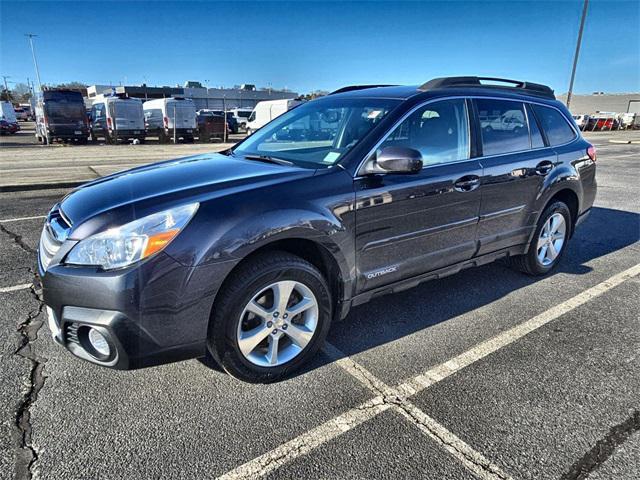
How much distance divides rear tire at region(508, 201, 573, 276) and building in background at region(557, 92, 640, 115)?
236 ft

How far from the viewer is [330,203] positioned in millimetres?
2719

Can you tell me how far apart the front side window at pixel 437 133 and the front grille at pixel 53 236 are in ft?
6.75

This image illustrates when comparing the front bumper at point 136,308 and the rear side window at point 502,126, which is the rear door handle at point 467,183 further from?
the front bumper at point 136,308

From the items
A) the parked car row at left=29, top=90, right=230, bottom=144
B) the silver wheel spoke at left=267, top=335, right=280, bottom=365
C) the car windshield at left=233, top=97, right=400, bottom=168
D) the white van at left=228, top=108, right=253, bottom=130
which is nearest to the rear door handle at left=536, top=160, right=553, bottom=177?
the car windshield at left=233, top=97, right=400, bottom=168

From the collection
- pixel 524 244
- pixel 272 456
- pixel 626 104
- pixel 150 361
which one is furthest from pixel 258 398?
pixel 626 104

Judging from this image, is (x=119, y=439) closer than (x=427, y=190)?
Yes

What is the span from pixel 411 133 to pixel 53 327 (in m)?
2.57

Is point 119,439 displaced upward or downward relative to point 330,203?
downward

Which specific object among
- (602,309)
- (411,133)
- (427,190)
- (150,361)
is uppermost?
(411,133)

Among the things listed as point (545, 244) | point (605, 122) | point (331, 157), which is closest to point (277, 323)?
point (331, 157)

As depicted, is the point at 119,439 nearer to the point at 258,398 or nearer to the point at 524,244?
the point at 258,398

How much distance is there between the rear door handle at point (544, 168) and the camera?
4.07 metres

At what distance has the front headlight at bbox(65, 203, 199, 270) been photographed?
7.18ft

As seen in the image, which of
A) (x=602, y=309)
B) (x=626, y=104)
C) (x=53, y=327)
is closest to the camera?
(x=53, y=327)
